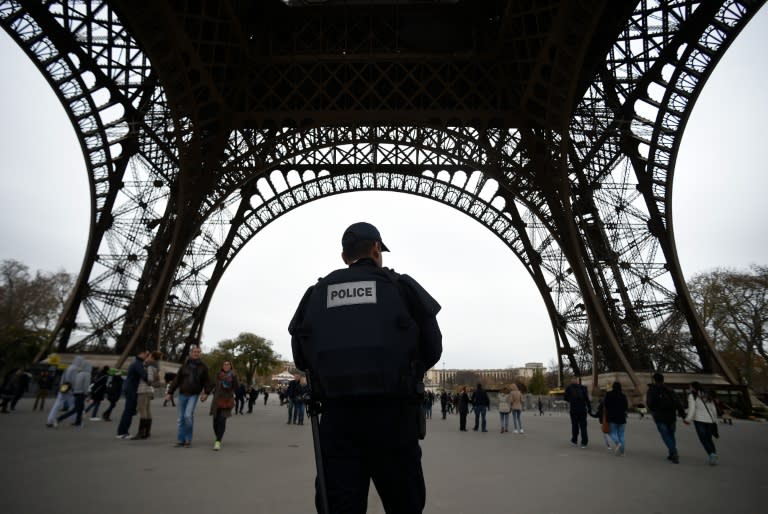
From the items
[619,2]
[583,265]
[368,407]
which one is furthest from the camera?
[583,265]

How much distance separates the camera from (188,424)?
8.48m

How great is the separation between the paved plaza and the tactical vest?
2.80 m

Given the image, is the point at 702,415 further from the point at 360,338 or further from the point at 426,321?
the point at 360,338

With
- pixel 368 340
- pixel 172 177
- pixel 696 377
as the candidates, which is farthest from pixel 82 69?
Answer: pixel 696 377

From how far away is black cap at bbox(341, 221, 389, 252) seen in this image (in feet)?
8.12

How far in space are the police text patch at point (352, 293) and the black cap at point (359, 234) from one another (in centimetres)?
34

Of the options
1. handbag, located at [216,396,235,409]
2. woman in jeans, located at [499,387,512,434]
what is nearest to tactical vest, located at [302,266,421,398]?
handbag, located at [216,396,235,409]

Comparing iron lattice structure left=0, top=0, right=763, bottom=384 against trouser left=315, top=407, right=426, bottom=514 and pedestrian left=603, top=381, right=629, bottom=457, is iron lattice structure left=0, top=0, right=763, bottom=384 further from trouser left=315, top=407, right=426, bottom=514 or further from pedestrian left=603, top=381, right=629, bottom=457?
trouser left=315, top=407, right=426, bottom=514

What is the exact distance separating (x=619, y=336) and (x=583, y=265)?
3.89 m

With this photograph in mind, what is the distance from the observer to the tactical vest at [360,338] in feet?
6.66

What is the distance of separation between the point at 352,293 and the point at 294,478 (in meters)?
4.48

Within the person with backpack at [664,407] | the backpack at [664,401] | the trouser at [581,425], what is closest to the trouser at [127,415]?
the trouser at [581,425]

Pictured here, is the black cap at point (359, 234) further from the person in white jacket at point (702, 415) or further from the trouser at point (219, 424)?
the person in white jacket at point (702, 415)

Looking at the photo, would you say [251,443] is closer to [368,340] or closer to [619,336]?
[368,340]
